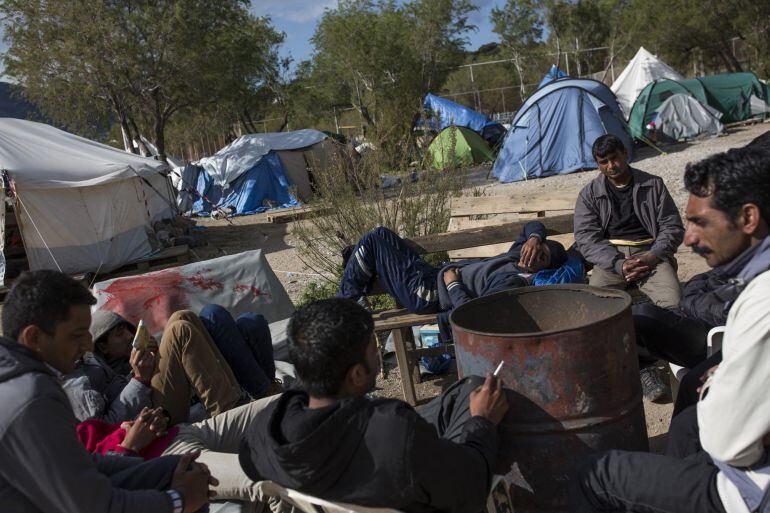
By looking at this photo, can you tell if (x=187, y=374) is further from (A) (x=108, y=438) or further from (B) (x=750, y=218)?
(B) (x=750, y=218)

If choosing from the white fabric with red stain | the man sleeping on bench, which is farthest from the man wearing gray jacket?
the white fabric with red stain

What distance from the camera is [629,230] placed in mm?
4762

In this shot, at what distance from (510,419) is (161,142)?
1891 cm


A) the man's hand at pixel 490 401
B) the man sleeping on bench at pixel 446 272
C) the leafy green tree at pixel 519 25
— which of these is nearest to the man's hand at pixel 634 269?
the man sleeping on bench at pixel 446 272

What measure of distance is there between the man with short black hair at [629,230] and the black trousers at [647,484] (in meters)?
2.22

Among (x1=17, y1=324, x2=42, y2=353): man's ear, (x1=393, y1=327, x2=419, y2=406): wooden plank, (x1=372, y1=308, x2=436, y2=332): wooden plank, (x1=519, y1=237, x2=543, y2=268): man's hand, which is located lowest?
(x1=393, y1=327, x2=419, y2=406): wooden plank

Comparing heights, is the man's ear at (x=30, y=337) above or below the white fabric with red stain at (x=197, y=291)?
above

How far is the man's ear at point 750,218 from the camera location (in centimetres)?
214

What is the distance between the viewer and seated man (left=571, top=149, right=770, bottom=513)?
68.6 inches

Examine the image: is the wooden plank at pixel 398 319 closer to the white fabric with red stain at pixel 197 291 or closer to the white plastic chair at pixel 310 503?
the white fabric with red stain at pixel 197 291

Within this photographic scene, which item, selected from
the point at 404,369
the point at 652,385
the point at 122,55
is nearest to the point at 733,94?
the point at 122,55

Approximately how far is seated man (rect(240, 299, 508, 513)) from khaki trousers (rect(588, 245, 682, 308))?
2.45 m

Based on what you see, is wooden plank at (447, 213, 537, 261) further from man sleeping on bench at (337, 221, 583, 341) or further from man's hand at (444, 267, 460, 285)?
man's hand at (444, 267, 460, 285)

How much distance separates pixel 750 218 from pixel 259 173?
17303 mm
